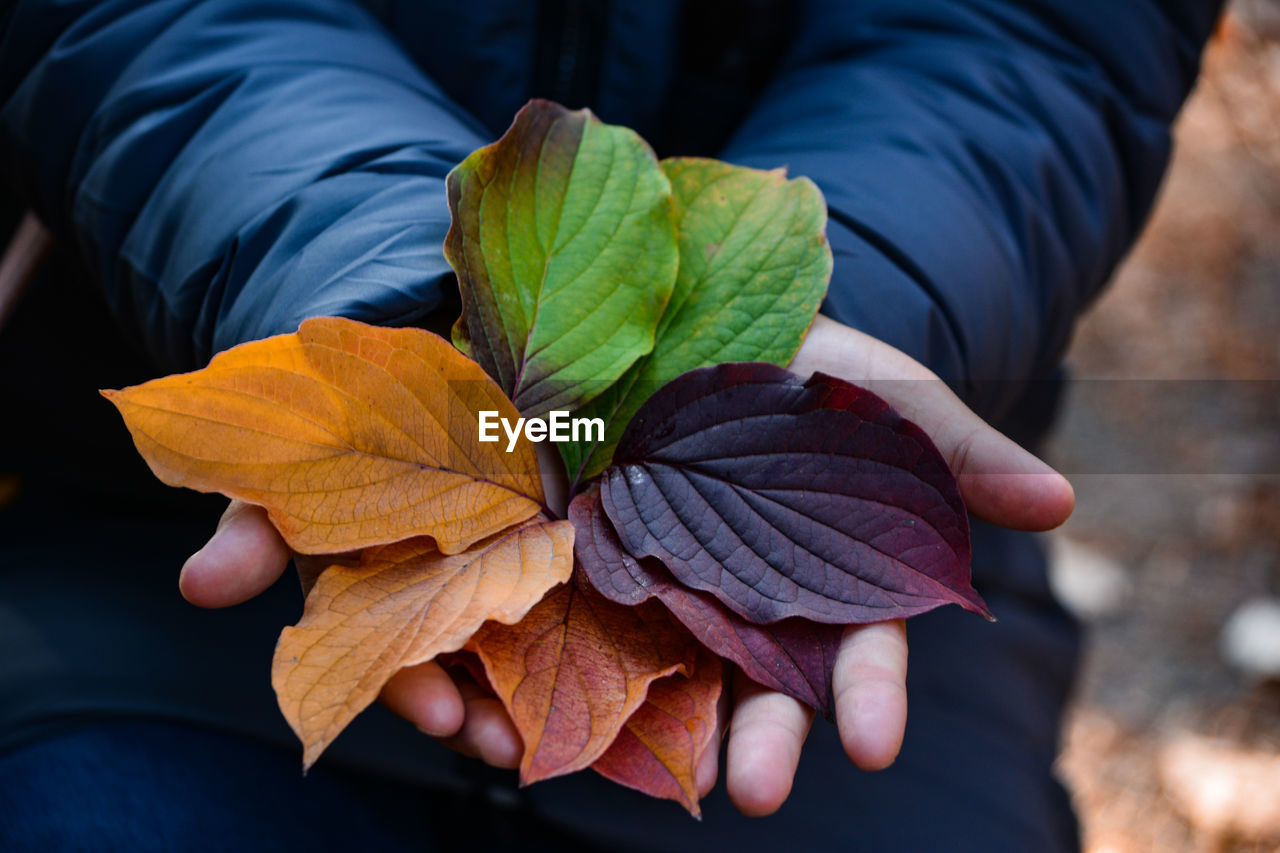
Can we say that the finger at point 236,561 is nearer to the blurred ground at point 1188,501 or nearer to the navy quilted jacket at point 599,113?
the navy quilted jacket at point 599,113

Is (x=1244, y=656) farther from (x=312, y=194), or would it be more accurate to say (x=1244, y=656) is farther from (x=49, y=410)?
(x=49, y=410)

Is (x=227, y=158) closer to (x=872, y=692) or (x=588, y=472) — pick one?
(x=588, y=472)

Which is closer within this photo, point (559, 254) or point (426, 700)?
point (426, 700)

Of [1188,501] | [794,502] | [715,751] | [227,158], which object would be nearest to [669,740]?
[715,751]

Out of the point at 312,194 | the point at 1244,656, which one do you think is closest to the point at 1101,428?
the point at 1244,656

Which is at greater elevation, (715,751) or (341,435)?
(341,435)

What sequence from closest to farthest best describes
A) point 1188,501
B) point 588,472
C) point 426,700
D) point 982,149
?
point 426,700 < point 588,472 < point 982,149 < point 1188,501

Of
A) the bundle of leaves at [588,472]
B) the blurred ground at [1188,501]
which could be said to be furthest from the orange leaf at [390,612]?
the blurred ground at [1188,501]
